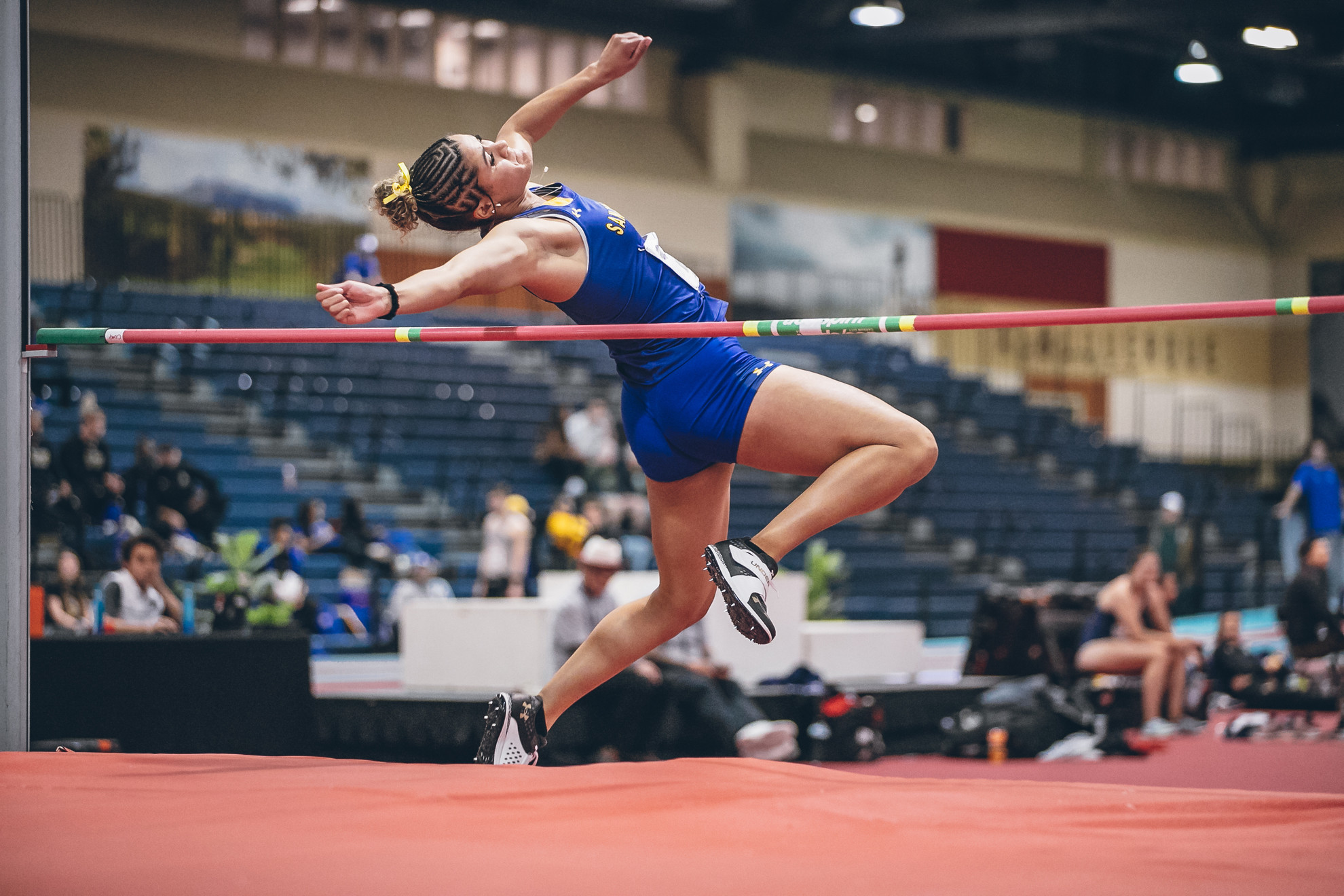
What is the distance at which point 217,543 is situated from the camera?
9.20 metres

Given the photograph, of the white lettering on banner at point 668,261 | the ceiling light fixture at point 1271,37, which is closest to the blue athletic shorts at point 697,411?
the white lettering on banner at point 668,261

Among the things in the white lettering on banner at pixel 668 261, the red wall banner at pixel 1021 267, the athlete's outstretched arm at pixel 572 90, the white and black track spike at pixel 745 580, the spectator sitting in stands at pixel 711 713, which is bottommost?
the spectator sitting in stands at pixel 711 713

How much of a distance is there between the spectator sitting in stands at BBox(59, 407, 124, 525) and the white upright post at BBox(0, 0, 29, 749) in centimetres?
605

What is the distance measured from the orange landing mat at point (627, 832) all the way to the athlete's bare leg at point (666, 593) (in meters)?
0.38

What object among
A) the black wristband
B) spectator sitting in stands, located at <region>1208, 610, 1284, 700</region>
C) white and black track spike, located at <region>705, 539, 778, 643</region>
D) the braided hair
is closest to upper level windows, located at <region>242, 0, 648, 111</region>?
spectator sitting in stands, located at <region>1208, 610, 1284, 700</region>

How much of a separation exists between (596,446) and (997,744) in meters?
5.29

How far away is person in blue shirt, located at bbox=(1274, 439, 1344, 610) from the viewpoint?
10.9m

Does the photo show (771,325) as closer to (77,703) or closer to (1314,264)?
(77,703)

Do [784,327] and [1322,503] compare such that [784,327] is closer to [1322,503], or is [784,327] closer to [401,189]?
[401,189]

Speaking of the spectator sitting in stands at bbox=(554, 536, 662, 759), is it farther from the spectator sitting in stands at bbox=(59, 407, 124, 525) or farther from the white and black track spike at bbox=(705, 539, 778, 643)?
the spectator sitting in stands at bbox=(59, 407, 124, 525)

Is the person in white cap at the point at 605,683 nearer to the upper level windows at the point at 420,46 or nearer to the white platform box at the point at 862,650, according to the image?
the white platform box at the point at 862,650

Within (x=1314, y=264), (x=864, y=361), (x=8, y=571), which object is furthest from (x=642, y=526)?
(x=1314, y=264)

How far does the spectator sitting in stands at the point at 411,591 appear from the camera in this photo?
928cm

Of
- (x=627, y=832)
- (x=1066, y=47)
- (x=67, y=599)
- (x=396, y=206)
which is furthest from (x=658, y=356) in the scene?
(x=1066, y=47)
